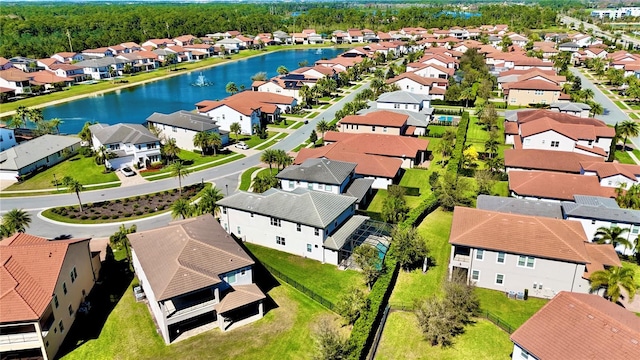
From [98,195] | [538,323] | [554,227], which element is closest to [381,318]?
[538,323]

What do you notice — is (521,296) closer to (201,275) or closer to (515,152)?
(201,275)

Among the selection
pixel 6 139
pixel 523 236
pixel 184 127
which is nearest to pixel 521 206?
pixel 523 236

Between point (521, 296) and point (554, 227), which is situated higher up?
point (554, 227)

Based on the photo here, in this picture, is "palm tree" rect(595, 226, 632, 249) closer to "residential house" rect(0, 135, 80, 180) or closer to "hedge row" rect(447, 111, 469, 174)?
"hedge row" rect(447, 111, 469, 174)

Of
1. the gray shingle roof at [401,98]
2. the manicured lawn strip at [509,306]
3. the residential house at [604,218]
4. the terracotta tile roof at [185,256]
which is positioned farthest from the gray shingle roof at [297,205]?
the gray shingle roof at [401,98]

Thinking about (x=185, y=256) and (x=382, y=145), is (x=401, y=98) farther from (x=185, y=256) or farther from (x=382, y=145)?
(x=185, y=256)

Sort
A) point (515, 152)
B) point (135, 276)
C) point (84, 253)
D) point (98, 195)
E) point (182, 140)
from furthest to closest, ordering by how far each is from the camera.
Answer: point (182, 140)
point (515, 152)
point (98, 195)
point (135, 276)
point (84, 253)

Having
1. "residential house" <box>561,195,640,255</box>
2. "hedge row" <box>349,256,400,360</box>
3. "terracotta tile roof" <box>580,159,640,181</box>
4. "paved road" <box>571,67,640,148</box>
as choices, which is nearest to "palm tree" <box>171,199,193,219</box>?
"hedge row" <box>349,256,400,360</box>

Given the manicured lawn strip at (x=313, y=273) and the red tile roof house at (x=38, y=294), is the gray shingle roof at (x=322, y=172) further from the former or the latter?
the red tile roof house at (x=38, y=294)
